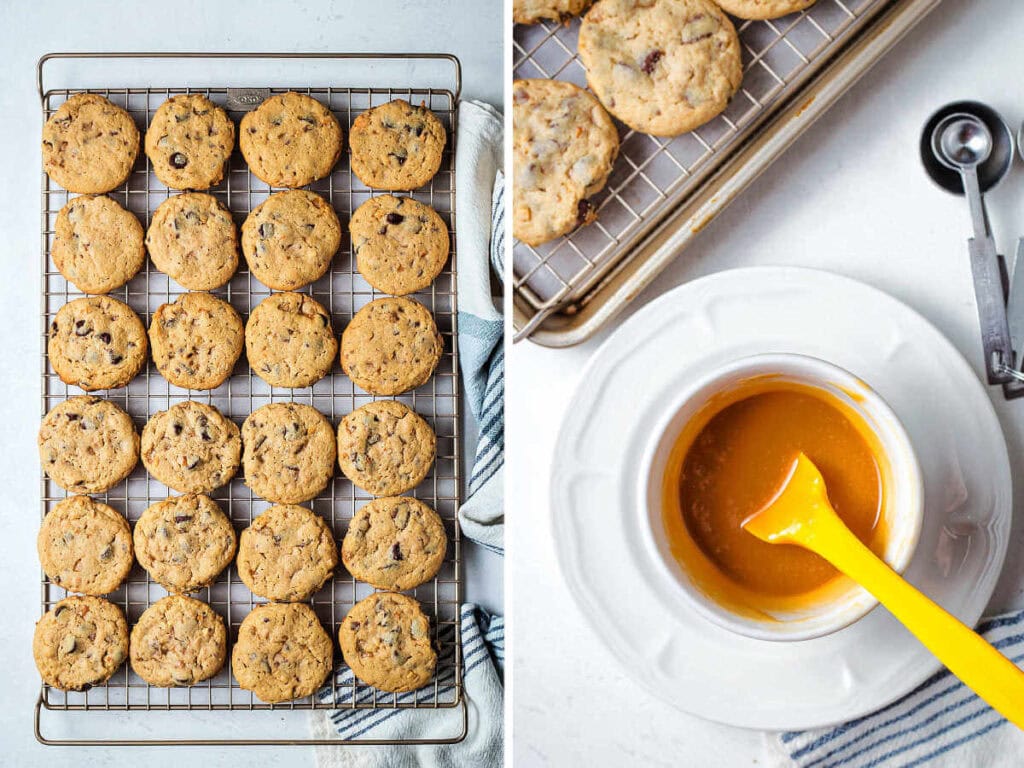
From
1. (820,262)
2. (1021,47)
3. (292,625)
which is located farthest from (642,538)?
(292,625)

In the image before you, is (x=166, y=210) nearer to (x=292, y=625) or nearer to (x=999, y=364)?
(x=292, y=625)

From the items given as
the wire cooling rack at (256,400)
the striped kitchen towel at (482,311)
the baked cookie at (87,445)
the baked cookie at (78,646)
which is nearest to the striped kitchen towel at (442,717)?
the wire cooling rack at (256,400)

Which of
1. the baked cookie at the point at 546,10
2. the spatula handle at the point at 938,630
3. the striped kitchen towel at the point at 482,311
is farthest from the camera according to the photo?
the striped kitchen towel at the point at 482,311

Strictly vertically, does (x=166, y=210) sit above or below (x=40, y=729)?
above

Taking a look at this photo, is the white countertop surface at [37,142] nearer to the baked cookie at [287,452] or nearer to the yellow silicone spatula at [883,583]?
the baked cookie at [287,452]

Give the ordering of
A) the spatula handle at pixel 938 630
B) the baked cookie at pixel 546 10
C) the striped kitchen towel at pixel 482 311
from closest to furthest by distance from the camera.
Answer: the spatula handle at pixel 938 630 < the baked cookie at pixel 546 10 < the striped kitchen towel at pixel 482 311

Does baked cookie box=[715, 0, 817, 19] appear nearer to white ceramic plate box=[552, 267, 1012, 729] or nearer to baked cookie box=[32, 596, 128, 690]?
white ceramic plate box=[552, 267, 1012, 729]

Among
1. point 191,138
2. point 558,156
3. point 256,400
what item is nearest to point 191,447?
point 256,400
